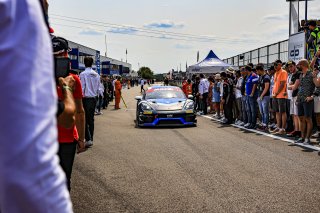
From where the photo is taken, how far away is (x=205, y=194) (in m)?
5.23

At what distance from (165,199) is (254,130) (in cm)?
764

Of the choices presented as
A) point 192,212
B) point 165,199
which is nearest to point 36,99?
point 192,212

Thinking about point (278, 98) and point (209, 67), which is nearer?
point (278, 98)

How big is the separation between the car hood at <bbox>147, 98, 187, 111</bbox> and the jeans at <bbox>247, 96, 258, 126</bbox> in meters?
2.08

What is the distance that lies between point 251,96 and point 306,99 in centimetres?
354

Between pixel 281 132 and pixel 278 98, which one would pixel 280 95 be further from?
pixel 281 132

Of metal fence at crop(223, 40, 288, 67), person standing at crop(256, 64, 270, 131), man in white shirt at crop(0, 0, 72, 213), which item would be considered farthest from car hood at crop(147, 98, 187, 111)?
man in white shirt at crop(0, 0, 72, 213)

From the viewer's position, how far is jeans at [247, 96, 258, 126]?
12730 mm

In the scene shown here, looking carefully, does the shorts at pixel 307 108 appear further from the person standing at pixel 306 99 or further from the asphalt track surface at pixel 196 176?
the asphalt track surface at pixel 196 176

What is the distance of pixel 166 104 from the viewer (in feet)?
43.7

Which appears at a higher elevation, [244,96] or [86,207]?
[244,96]

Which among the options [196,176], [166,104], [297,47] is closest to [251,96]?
[297,47]

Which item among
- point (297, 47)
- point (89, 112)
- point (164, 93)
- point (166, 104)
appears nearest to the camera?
point (89, 112)

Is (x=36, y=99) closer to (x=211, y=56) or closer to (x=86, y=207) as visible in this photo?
(x=86, y=207)
